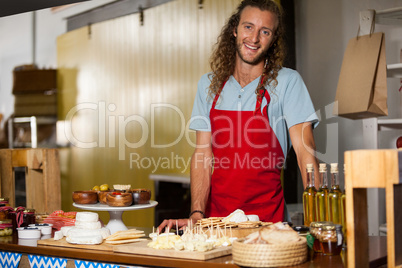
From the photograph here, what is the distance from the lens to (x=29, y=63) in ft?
20.5

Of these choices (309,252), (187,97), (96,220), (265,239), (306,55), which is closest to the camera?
(265,239)

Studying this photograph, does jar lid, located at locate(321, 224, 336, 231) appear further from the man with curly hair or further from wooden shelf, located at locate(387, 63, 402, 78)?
wooden shelf, located at locate(387, 63, 402, 78)

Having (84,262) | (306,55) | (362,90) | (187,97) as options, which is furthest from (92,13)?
(84,262)

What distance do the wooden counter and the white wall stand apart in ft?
13.5

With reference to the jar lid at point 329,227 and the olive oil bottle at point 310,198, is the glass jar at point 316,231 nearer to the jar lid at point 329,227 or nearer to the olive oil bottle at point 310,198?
the jar lid at point 329,227

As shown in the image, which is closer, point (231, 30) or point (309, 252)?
point (309, 252)

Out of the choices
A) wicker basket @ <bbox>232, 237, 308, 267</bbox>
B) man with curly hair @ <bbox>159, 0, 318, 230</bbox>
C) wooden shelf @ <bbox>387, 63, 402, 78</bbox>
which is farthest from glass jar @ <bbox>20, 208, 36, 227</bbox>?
wooden shelf @ <bbox>387, 63, 402, 78</bbox>

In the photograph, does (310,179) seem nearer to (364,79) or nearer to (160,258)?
(160,258)

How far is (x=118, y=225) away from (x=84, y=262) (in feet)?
1.25

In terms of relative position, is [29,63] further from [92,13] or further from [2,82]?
[92,13]

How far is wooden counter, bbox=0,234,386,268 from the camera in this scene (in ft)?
5.65

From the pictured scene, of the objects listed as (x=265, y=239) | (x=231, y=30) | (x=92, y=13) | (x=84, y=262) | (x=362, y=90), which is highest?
(x=92, y=13)

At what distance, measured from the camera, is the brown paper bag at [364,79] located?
330cm

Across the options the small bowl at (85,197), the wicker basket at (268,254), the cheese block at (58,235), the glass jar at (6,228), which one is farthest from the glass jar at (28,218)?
the wicker basket at (268,254)
